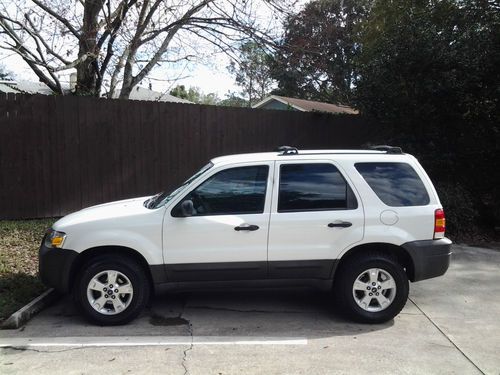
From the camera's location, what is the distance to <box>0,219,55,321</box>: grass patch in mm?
5602

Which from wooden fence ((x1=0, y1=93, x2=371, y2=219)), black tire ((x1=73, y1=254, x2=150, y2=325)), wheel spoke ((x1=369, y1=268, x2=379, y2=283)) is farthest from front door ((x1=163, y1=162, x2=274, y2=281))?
wooden fence ((x1=0, y1=93, x2=371, y2=219))

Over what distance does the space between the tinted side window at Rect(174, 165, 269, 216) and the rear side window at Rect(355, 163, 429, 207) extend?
1.06m

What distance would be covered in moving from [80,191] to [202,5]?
487 cm

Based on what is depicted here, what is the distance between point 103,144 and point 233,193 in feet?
17.9

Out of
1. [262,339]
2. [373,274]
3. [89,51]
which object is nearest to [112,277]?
[262,339]

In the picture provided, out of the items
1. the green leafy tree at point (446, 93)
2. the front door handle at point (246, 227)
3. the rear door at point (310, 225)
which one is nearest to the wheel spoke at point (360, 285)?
the rear door at point (310, 225)

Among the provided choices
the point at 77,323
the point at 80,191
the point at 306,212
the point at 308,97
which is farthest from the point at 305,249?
the point at 308,97

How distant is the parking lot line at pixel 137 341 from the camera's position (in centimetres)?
462

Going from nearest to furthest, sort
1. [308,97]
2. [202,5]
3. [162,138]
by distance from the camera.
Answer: [162,138], [202,5], [308,97]

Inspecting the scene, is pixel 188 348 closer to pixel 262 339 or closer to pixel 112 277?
pixel 262 339

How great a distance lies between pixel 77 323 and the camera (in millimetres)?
5180

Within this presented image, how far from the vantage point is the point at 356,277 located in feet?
16.9

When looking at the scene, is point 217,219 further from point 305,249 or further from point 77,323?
point 77,323

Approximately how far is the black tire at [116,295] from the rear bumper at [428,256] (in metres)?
2.70
